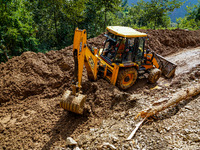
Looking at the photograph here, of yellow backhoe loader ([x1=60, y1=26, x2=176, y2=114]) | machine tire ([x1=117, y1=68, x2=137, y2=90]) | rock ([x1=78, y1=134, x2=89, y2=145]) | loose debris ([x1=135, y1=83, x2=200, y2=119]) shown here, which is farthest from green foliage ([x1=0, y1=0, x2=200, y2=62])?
loose debris ([x1=135, y1=83, x2=200, y2=119])

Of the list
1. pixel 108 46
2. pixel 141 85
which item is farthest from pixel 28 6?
pixel 141 85

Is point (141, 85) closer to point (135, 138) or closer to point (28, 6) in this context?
point (135, 138)

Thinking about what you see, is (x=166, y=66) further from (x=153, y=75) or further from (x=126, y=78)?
(x=126, y=78)

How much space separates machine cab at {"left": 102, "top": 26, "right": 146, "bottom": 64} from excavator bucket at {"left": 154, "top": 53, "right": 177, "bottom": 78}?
1881mm

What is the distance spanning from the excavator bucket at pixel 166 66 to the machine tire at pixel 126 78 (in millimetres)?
2215

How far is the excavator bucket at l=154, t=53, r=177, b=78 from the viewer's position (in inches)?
301

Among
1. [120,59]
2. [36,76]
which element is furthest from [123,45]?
[36,76]

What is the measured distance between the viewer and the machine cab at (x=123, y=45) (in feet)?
18.8

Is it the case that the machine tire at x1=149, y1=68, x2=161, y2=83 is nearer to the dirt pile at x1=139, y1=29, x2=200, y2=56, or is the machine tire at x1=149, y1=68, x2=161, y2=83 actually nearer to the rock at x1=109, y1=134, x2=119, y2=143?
the rock at x1=109, y1=134, x2=119, y2=143

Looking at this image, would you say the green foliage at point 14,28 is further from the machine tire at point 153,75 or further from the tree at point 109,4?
the machine tire at point 153,75

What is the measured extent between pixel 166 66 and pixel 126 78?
2.73 meters

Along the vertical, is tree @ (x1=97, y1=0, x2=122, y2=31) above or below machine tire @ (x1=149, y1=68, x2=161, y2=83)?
above

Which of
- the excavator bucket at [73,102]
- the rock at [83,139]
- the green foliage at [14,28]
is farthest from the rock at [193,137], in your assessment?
the green foliage at [14,28]

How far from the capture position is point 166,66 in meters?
7.79
